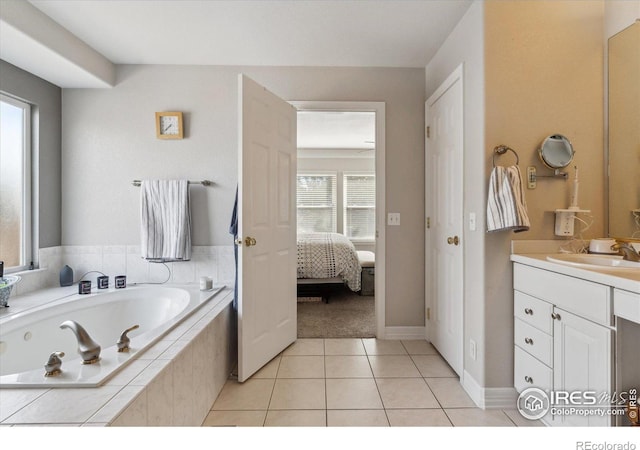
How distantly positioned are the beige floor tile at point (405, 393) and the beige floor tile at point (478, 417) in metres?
0.11

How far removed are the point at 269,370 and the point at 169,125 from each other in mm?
2128

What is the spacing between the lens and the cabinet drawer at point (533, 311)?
152 cm

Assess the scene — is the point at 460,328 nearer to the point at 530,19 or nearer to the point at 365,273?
A: the point at 530,19

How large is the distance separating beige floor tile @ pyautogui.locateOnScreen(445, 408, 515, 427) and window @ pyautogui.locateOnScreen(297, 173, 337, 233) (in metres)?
4.70

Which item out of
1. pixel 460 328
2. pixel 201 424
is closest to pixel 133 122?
pixel 201 424

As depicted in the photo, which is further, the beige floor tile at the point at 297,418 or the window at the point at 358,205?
the window at the point at 358,205

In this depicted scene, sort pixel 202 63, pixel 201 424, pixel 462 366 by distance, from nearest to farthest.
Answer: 1. pixel 201 424
2. pixel 462 366
3. pixel 202 63

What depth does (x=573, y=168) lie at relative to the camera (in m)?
1.81

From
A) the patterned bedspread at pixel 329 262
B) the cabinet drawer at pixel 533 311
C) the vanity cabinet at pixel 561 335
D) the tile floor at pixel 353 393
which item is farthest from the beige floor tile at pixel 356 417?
the patterned bedspread at pixel 329 262

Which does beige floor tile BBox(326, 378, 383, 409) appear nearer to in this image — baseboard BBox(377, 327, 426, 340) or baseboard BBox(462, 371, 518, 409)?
baseboard BBox(462, 371, 518, 409)

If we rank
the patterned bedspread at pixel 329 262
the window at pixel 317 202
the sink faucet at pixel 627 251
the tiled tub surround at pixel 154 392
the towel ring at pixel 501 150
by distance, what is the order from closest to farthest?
1. the tiled tub surround at pixel 154 392
2. the sink faucet at pixel 627 251
3. the towel ring at pixel 501 150
4. the patterned bedspread at pixel 329 262
5. the window at pixel 317 202

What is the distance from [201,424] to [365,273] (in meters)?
2.92

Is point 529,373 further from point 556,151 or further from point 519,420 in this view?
point 556,151

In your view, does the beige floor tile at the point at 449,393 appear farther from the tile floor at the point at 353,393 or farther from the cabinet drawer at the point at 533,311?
the cabinet drawer at the point at 533,311
